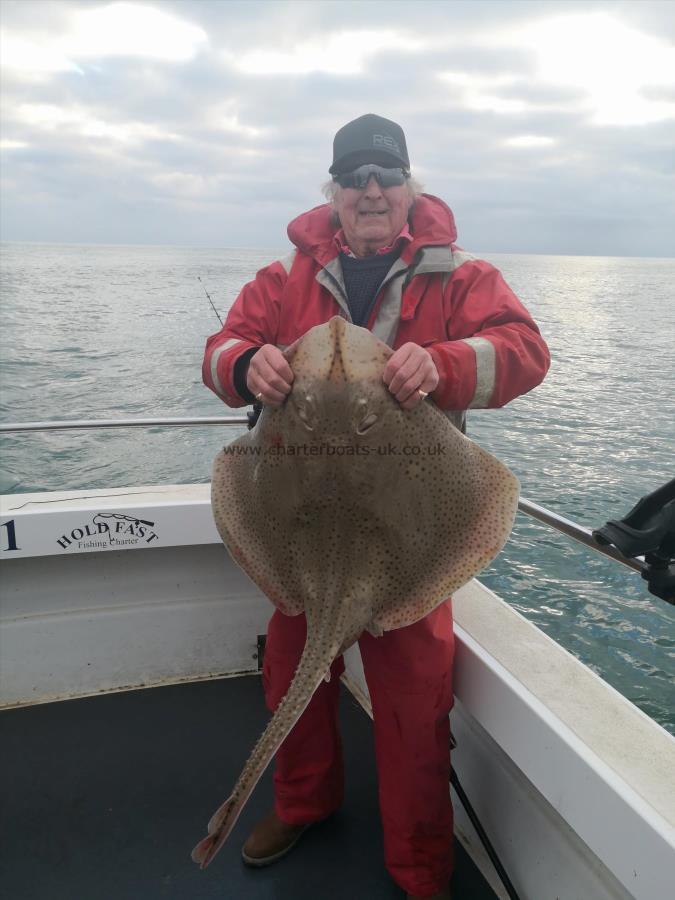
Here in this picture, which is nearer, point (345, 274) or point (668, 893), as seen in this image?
point (668, 893)

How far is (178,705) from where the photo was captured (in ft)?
11.1

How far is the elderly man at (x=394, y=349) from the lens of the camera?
209 cm

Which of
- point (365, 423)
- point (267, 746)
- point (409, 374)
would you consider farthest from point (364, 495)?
point (267, 746)

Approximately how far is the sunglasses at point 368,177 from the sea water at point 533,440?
497 cm

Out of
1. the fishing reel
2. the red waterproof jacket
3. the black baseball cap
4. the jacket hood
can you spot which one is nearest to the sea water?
the fishing reel

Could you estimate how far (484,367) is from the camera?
199 cm

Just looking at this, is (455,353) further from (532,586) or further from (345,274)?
(532,586)

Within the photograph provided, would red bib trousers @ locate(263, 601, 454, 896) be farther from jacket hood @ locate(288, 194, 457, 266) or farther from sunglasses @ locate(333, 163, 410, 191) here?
sunglasses @ locate(333, 163, 410, 191)

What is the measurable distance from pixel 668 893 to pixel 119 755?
7.90 feet

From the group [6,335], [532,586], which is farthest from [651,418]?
[6,335]

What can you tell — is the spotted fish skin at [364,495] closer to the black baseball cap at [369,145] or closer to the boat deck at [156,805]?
the black baseball cap at [369,145]

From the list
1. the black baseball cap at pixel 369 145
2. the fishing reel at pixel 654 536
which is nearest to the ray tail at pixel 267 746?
the fishing reel at pixel 654 536

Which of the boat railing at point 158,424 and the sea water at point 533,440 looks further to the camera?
the sea water at point 533,440

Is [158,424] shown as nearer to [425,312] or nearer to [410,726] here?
[425,312]
